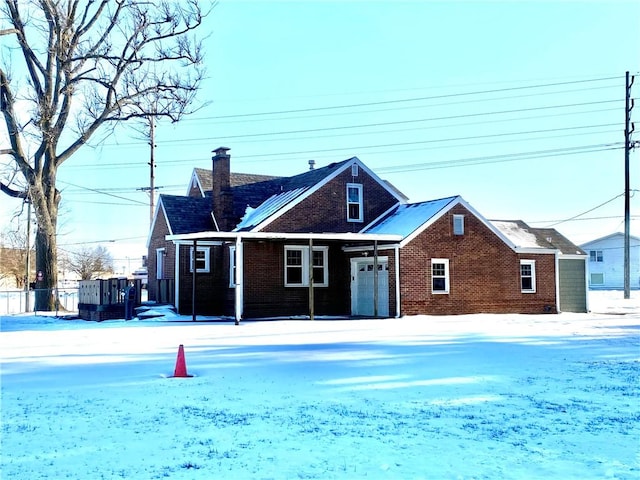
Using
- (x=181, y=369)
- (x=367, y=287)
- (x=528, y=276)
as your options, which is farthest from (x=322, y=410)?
(x=528, y=276)

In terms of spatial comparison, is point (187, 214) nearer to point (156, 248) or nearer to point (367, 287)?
point (156, 248)

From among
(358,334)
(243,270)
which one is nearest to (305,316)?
(243,270)

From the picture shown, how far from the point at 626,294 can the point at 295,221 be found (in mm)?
24132

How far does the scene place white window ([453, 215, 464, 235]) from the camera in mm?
24984

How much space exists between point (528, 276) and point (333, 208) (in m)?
8.76

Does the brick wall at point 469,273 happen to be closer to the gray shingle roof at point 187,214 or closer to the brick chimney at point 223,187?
the brick chimney at point 223,187

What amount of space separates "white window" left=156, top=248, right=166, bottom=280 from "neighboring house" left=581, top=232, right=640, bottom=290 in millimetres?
54812

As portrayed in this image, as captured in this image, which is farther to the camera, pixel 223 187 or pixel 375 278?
pixel 223 187

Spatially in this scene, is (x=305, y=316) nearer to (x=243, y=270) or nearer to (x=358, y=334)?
(x=243, y=270)

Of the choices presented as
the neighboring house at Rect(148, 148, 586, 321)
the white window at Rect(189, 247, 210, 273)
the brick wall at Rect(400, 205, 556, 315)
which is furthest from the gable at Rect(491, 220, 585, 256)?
the white window at Rect(189, 247, 210, 273)

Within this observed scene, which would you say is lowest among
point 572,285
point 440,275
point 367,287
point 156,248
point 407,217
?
point 572,285

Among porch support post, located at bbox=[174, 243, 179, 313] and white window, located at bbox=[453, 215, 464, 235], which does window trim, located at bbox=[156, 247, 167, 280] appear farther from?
white window, located at bbox=[453, 215, 464, 235]

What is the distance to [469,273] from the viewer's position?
82.8ft

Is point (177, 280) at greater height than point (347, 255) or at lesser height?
lesser
